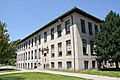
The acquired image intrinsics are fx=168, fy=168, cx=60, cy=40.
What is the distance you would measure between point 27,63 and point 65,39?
22.6 m

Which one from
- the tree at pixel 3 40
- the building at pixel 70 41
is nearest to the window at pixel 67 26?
the building at pixel 70 41

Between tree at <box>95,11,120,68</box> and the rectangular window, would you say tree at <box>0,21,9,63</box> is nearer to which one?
the rectangular window

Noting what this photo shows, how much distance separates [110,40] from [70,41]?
6399mm

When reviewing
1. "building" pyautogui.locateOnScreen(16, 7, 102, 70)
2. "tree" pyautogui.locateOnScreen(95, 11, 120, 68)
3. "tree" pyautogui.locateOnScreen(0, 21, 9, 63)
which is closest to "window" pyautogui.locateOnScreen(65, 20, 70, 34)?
"building" pyautogui.locateOnScreen(16, 7, 102, 70)

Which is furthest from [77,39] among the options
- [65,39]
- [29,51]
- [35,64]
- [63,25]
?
[29,51]

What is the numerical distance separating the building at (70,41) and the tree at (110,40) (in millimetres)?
2914

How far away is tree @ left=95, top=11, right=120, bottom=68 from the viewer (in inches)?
891

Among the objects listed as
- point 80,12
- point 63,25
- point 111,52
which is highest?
point 80,12

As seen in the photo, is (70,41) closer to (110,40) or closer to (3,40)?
(110,40)

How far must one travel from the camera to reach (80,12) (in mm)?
27141

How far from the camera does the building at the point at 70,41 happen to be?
25.8 metres

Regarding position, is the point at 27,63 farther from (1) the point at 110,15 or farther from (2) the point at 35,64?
(1) the point at 110,15

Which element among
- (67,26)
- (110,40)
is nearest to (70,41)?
(67,26)

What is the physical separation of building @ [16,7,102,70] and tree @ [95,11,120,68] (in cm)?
291
